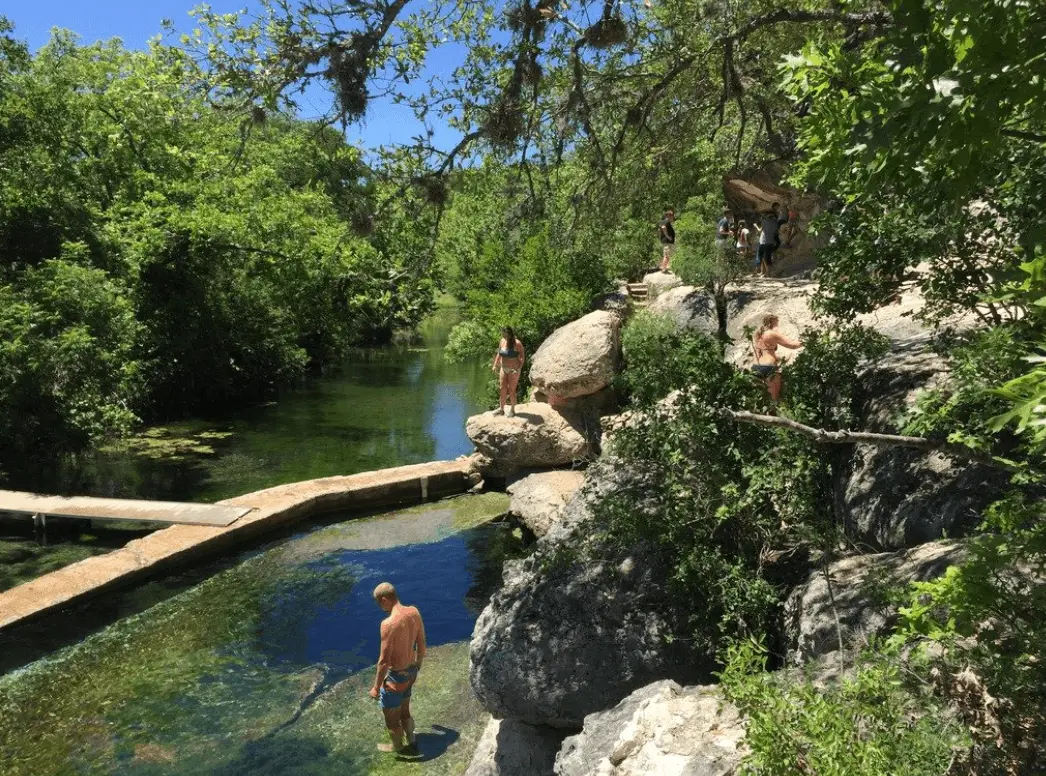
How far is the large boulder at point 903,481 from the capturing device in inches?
219

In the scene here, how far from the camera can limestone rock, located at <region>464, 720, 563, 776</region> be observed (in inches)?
245

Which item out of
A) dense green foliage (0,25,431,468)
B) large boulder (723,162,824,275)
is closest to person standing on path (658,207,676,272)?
large boulder (723,162,824,275)

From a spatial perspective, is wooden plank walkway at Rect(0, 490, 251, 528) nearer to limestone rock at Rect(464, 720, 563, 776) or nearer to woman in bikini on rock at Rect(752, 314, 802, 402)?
limestone rock at Rect(464, 720, 563, 776)

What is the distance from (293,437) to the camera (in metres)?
19.1

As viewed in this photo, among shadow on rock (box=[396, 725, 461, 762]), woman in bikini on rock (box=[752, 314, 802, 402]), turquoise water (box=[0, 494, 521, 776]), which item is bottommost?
shadow on rock (box=[396, 725, 461, 762])

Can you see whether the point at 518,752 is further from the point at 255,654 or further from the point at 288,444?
the point at 288,444

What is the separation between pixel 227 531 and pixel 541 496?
161 inches

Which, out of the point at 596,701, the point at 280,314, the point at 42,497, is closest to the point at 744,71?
the point at 596,701

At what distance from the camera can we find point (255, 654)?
28.7 feet

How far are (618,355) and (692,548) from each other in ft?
27.4

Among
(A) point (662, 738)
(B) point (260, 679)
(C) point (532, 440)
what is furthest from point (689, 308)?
(A) point (662, 738)

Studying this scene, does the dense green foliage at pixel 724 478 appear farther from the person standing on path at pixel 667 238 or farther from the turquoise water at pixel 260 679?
the person standing on path at pixel 667 238

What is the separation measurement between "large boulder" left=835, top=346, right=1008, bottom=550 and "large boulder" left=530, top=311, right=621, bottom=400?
717cm

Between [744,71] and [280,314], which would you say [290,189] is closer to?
[280,314]
